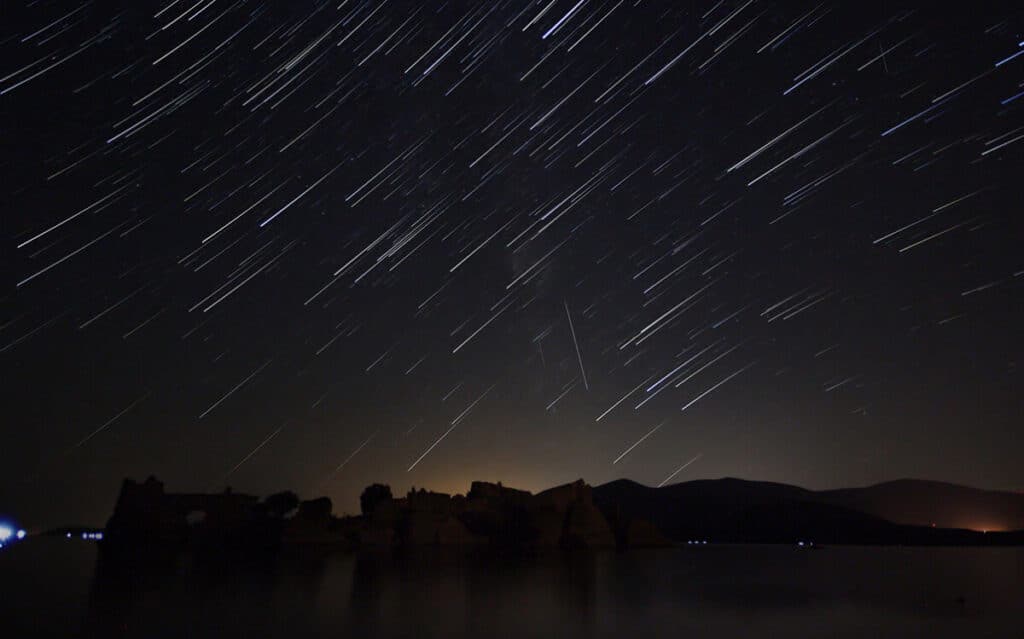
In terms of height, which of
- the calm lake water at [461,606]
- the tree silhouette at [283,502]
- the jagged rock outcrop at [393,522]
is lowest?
the calm lake water at [461,606]

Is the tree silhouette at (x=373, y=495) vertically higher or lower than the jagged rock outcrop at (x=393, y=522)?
higher

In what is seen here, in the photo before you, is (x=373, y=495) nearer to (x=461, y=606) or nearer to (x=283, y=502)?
(x=283, y=502)

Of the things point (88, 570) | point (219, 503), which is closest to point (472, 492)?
point (219, 503)

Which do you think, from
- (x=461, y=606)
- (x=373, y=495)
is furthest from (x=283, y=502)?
(x=461, y=606)

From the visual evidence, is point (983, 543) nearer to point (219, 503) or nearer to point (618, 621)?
point (219, 503)

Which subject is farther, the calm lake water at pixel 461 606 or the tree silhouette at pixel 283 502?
the tree silhouette at pixel 283 502

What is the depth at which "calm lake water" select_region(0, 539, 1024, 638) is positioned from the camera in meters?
18.2

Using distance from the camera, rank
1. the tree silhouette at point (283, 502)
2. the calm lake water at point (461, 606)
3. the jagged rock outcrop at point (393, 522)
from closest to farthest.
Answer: the calm lake water at point (461, 606) → the jagged rock outcrop at point (393, 522) → the tree silhouette at point (283, 502)

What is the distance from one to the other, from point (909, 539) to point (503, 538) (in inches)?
5738

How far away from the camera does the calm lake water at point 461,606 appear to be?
18.2 metres

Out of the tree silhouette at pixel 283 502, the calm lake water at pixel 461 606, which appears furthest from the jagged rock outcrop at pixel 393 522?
the calm lake water at pixel 461 606

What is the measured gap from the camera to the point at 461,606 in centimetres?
2403

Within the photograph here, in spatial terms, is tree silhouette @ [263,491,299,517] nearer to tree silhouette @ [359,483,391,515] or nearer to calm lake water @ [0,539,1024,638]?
tree silhouette @ [359,483,391,515]

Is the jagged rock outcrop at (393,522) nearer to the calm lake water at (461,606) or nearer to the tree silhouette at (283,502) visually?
the tree silhouette at (283,502)
